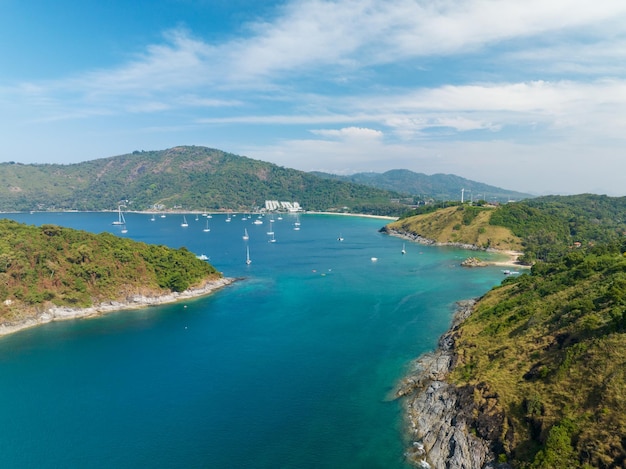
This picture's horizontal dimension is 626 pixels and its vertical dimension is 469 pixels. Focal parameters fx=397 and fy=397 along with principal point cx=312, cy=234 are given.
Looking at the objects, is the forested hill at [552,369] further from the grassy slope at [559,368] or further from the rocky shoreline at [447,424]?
the rocky shoreline at [447,424]

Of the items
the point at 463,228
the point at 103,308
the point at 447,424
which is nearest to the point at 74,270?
the point at 103,308

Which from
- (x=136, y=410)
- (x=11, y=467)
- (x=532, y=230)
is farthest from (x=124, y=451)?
(x=532, y=230)

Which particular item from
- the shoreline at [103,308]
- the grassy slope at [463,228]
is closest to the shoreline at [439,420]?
the shoreline at [103,308]

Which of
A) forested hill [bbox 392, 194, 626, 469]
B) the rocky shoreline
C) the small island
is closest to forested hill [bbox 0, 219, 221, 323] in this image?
the small island

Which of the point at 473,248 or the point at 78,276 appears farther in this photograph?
the point at 473,248

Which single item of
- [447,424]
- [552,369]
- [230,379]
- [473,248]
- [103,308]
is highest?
[473,248]

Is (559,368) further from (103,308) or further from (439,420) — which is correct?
(103,308)

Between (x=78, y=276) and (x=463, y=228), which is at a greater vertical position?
(x=463, y=228)
